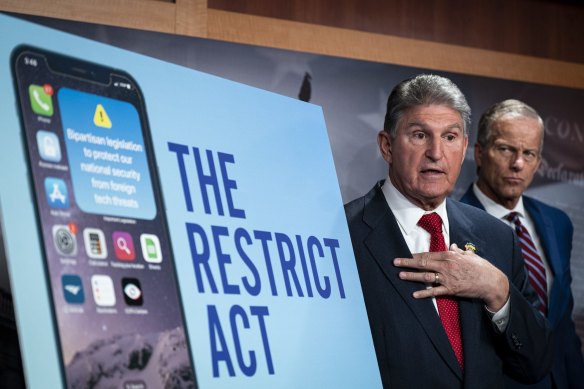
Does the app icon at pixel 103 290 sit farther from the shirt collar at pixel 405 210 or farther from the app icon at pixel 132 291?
the shirt collar at pixel 405 210

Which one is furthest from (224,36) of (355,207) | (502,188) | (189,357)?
(189,357)

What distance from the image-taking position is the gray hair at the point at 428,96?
2.04 m

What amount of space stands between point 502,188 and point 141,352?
218cm

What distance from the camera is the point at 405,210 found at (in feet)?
6.82

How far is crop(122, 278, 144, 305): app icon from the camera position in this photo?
1216 mm

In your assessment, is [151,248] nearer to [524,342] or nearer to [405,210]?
[405,210]

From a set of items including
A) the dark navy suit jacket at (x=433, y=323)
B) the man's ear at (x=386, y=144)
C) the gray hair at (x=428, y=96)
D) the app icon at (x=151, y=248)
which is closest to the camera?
the app icon at (x=151, y=248)

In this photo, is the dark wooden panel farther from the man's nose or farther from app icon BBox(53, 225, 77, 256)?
app icon BBox(53, 225, 77, 256)

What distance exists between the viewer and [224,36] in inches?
131

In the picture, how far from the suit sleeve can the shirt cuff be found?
1cm

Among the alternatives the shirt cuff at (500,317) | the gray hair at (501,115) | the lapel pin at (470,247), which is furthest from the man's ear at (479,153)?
the shirt cuff at (500,317)

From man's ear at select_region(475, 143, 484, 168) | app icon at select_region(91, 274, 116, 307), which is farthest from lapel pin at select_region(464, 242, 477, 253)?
man's ear at select_region(475, 143, 484, 168)

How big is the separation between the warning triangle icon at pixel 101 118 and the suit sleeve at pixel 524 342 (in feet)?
3.58

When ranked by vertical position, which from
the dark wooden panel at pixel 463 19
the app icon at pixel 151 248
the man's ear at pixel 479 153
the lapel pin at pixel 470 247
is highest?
the dark wooden panel at pixel 463 19
